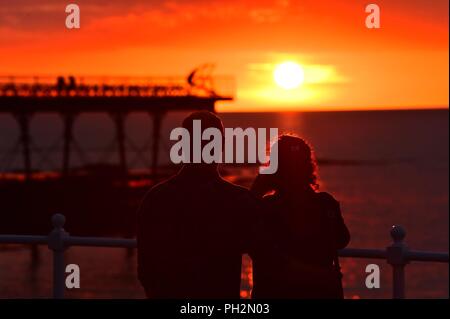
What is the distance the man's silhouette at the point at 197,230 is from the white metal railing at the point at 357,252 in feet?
5.11

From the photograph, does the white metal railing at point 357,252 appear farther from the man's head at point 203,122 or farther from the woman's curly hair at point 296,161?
the man's head at point 203,122

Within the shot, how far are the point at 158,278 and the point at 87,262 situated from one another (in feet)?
174

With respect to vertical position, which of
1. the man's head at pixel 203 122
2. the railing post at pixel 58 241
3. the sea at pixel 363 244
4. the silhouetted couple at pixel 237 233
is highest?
the sea at pixel 363 244

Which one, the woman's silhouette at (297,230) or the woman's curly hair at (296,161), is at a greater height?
the woman's curly hair at (296,161)

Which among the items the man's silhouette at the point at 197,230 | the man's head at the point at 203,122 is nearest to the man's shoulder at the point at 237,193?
the man's silhouette at the point at 197,230

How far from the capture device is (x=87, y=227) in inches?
2281

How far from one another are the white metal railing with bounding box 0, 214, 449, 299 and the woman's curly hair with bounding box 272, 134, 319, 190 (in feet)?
4.47

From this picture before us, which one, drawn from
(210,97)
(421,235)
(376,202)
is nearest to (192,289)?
(210,97)

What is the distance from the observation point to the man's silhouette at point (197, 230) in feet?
19.3

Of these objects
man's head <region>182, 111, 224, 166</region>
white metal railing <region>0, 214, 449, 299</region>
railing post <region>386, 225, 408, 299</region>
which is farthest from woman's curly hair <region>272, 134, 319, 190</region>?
railing post <region>386, 225, 408, 299</region>

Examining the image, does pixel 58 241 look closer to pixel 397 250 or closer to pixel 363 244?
pixel 397 250

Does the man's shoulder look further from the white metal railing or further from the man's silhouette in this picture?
the white metal railing

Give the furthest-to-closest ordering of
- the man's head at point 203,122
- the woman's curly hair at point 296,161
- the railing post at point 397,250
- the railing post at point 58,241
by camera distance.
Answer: the railing post at point 58,241 < the railing post at point 397,250 < the woman's curly hair at point 296,161 < the man's head at point 203,122
